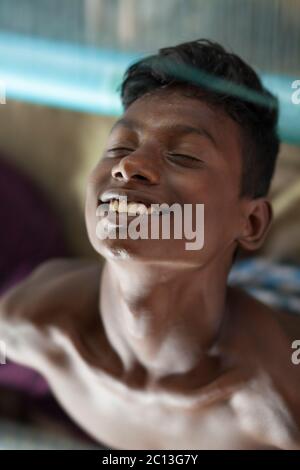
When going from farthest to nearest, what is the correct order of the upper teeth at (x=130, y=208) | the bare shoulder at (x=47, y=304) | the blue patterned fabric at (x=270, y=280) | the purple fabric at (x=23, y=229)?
the purple fabric at (x=23, y=229), the blue patterned fabric at (x=270, y=280), the bare shoulder at (x=47, y=304), the upper teeth at (x=130, y=208)

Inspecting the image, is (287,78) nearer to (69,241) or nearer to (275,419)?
(275,419)

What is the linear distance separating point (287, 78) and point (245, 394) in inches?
A: 9.6

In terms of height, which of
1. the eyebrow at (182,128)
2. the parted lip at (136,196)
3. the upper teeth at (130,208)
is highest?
the eyebrow at (182,128)

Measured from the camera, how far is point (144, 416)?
1.78ft

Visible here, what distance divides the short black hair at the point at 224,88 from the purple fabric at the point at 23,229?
498 mm

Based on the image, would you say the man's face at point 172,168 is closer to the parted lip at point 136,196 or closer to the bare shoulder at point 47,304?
the parted lip at point 136,196

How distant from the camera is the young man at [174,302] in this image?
0.41m

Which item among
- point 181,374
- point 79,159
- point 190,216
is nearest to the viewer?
point 190,216

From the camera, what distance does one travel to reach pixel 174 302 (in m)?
0.47

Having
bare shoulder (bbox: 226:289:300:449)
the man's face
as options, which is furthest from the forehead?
bare shoulder (bbox: 226:289:300:449)

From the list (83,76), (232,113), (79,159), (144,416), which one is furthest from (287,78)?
(79,159)

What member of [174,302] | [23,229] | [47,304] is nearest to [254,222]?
[174,302]

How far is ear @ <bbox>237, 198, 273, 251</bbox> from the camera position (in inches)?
18.6

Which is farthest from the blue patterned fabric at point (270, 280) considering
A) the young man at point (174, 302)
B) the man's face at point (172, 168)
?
the man's face at point (172, 168)
